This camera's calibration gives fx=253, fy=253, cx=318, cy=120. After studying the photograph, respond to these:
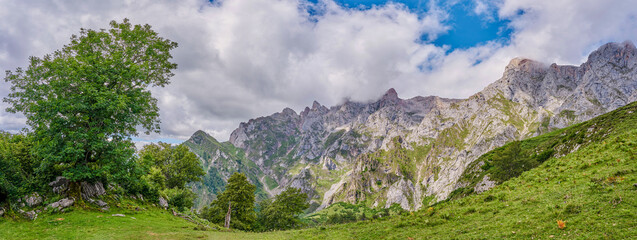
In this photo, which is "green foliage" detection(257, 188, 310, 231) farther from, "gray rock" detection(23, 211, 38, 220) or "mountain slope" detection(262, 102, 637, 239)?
"gray rock" detection(23, 211, 38, 220)

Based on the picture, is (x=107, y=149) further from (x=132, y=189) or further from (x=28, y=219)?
(x=132, y=189)

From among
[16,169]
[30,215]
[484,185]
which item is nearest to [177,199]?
[16,169]

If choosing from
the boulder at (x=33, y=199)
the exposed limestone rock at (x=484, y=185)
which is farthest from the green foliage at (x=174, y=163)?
the exposed limestone rock at (x=484, y=185)

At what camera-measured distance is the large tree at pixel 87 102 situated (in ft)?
78.3

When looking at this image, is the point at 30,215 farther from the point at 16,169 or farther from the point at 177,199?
the point at 177,199

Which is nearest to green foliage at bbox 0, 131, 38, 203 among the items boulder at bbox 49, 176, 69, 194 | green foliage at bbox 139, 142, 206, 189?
boulder at bbox 49, 176, 69, 194

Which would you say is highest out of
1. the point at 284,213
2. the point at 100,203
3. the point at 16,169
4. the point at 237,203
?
the point at 16,169

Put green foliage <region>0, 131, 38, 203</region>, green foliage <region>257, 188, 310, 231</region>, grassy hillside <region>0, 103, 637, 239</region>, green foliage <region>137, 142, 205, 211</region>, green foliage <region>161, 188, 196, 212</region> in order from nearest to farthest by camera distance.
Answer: grassy hillside <region>0, 103, 637, 239</region>, green foliage <region>0, 131, 38, 203</region>, green foliage <region>161, 188, 196, 212</region>, green foliage <region>137, 142, 205, 211</region>, green foliage <region>257, 188, 310, 231</region>

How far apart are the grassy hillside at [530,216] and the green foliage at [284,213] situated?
3959 cm

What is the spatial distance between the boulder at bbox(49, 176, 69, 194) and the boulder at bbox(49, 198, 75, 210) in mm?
1659

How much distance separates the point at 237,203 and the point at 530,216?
159 ft

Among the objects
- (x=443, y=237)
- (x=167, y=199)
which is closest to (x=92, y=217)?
(x=167, y=199)

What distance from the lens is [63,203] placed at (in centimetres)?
2505

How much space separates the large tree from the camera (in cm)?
2386
